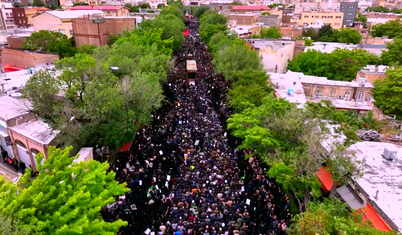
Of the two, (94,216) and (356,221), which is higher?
(94,216)

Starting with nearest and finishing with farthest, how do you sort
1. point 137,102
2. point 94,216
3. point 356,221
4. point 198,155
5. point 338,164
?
A: 1. point 94,216
2. point 356,221
3. point 338,164
4. point 137,102
5. point 198,155

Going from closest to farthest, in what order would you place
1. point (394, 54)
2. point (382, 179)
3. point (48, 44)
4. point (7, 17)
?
1. point (382, 179)
2. point (394, 54)
3. point (48, 44)
4. point (7, 17)

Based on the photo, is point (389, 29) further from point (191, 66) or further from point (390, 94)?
point (191, 66)

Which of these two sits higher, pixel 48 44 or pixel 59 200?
pixel 48 44

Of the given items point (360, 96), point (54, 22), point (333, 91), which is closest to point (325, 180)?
point (333, 91)

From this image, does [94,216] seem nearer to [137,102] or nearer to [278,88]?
[137,102]

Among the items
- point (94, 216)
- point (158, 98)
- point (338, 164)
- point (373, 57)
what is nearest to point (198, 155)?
point (158, 98)

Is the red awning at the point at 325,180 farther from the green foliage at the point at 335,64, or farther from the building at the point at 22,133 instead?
the green foliage at the point at 335,64
